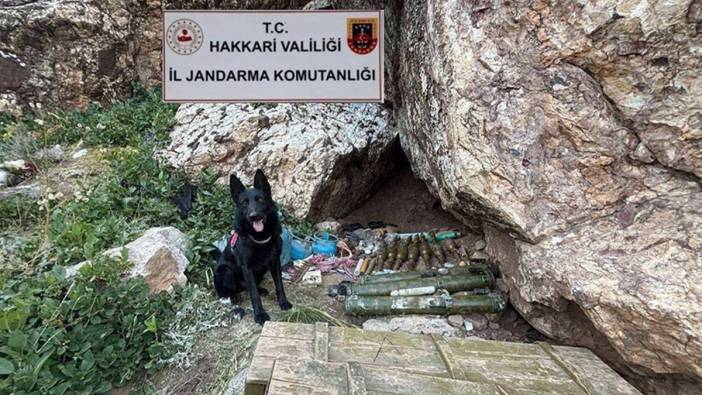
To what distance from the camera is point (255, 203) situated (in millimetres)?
3264

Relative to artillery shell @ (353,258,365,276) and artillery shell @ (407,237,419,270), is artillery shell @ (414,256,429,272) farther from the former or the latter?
artillery shell @ (353,258,365,276)

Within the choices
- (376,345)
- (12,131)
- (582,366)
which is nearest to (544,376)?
(582,366)

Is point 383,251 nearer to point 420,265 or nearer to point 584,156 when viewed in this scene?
point 420,265

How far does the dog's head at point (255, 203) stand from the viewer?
3.23 m

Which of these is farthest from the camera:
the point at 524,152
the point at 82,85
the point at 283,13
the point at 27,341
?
the point at 82,85

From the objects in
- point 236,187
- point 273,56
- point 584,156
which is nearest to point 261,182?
point 236,187

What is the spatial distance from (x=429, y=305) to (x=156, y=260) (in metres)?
2.43

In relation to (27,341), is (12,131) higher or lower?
higher

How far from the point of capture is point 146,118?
6676 mm

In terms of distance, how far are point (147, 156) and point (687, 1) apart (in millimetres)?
5875

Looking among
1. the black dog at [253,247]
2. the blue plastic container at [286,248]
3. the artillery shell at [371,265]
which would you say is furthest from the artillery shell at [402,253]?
the black dog at [253,247]

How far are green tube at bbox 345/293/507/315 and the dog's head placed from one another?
3.60 ft

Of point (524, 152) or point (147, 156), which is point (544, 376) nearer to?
point (524, 152)

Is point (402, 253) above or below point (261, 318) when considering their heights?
above
